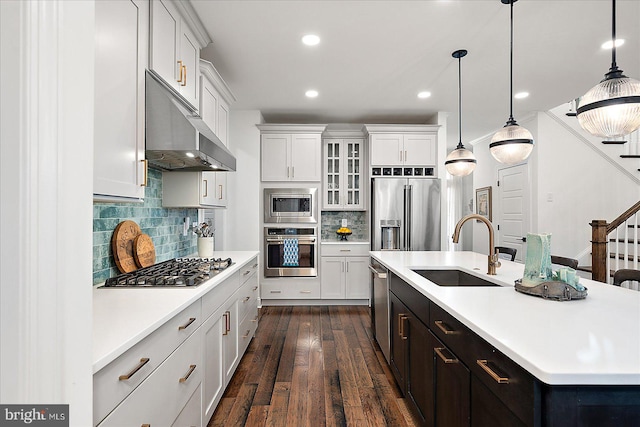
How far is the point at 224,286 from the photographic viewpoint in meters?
2.34

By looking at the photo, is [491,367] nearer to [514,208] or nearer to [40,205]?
[40,205]

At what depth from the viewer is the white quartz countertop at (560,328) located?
0.84 m

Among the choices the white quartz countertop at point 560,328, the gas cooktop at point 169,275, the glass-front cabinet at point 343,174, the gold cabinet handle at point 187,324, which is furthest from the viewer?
the glass-front cabinet at point 343,174

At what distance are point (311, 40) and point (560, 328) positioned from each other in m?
2.66

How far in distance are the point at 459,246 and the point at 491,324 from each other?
7.40 metres

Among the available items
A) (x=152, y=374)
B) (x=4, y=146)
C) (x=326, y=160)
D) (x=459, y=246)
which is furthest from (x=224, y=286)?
(x=459, y=246)

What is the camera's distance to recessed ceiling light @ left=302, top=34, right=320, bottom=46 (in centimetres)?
280

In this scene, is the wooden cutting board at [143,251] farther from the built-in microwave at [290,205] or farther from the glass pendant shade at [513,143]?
the glass pendant shade at [513,143]

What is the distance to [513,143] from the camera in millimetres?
2348

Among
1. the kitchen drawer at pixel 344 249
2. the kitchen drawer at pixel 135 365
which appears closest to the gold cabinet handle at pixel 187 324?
the kitchen drawer at pixel 135 365

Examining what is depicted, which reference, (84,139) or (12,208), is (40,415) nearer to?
(12,208)

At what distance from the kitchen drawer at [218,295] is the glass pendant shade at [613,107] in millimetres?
2209

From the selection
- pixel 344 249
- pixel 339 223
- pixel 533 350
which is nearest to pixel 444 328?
pixel 533 350

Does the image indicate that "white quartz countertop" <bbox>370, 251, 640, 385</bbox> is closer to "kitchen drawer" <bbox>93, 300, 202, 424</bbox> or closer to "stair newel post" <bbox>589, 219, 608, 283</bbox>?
"kitchen drawer" <bbox>93, 300, 202, 424</bbox>
